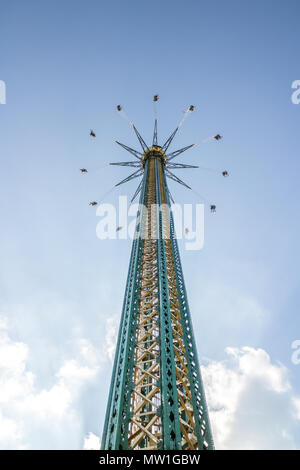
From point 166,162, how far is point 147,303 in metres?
19.1

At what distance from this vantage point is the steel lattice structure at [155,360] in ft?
24.6

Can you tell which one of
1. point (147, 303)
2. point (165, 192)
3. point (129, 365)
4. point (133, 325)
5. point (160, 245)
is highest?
point (165, 192)

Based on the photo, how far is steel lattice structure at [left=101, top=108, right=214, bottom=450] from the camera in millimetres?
7492

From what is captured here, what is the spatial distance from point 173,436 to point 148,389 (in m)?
3.39

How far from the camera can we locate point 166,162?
28453mm

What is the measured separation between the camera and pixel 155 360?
9.99m
